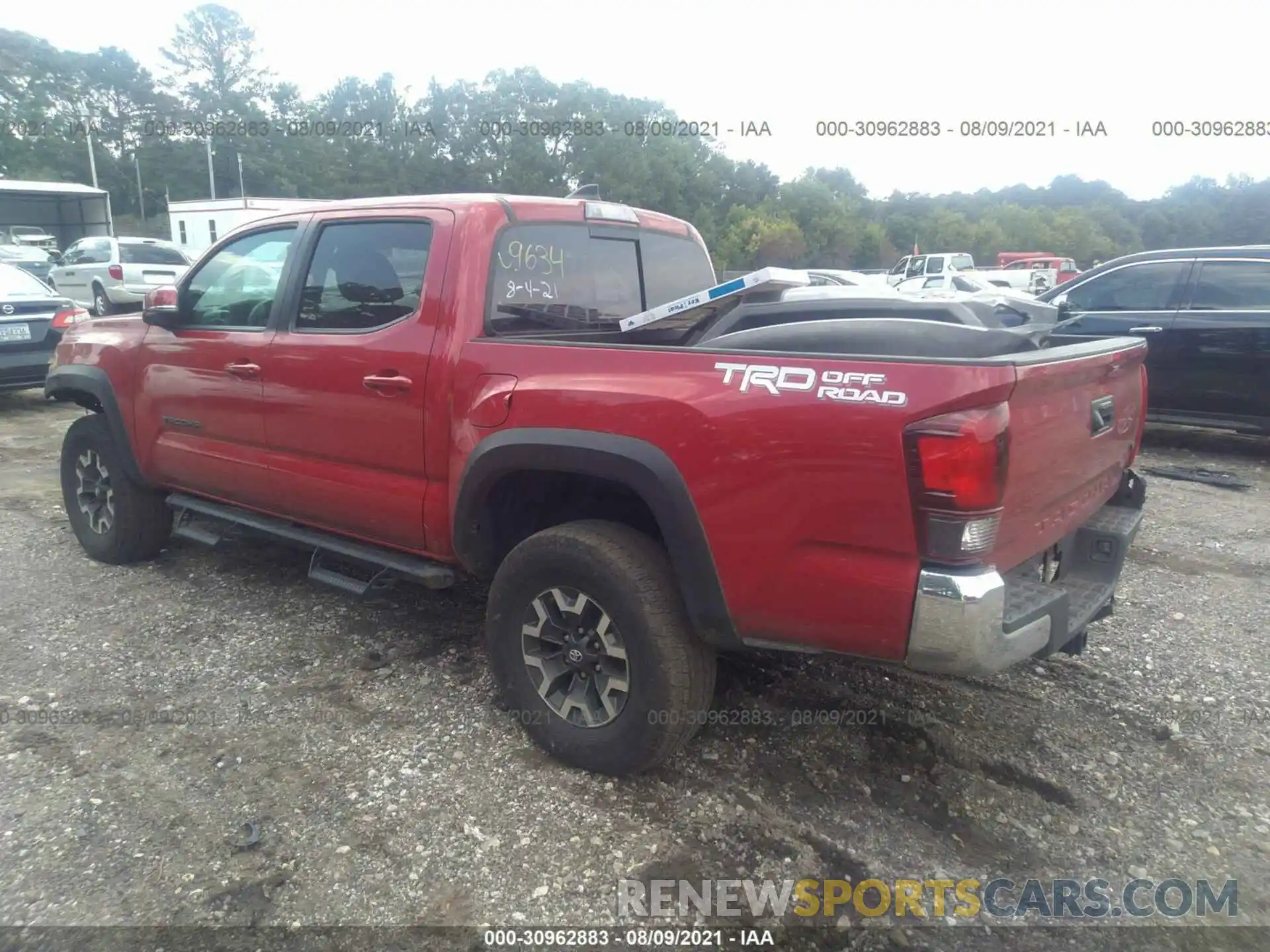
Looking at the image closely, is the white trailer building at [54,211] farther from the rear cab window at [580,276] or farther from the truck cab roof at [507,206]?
the rear cab window at [580,276]

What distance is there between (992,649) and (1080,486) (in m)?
0.88

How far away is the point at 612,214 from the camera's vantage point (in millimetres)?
3783

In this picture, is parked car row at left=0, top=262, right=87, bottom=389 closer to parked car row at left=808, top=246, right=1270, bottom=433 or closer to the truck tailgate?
parked car row at left=808, top=246, right=1270, bottom=433

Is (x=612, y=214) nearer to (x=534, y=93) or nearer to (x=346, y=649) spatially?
(x=346, y=649)

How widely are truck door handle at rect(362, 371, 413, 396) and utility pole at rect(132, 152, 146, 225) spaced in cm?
5990

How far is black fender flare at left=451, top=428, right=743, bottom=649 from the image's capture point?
2.56 m

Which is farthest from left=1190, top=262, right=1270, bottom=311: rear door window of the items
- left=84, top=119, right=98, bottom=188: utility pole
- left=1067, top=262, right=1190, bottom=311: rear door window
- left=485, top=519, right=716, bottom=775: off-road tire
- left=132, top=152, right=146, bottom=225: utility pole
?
left=132, top=152, right=146, bottom=225: utility pole

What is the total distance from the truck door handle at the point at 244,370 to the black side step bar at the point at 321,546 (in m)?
0.68

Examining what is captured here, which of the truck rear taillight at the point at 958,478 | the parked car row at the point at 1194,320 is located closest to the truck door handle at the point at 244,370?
the truck rear taillight at the point at 958,478

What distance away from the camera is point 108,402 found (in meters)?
4.59

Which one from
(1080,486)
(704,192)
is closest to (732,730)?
(1080,486)

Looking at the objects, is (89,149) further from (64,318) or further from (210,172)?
(64,318)

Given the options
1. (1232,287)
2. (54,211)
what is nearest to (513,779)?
(1232,287)

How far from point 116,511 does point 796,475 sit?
4010 mm
